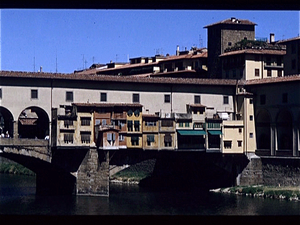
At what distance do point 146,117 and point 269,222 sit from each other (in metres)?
32.7

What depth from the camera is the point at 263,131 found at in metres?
39.8

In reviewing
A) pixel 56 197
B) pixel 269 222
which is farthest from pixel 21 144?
pixel 269 222

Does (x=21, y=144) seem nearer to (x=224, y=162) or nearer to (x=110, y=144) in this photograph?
(x=110, y=144)

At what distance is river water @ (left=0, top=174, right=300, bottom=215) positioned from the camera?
1132 inches

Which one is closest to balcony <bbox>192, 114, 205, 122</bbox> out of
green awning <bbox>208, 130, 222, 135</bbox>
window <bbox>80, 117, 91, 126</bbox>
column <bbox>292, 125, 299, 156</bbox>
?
green awning <bbox>208, 130, 222, 135</bbox>

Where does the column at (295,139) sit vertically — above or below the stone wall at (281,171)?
above

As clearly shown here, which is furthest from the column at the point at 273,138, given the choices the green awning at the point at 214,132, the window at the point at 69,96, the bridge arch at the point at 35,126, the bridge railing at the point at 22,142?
the bridge railing at the point at 22,142

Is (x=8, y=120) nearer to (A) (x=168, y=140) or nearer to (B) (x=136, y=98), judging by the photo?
(B) (x=136, y=98)

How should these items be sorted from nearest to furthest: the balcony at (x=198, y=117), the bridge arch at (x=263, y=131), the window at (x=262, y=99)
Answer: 1. the balcony at (x=198, y=117)
2. the window at (x=262, y=99)
3. the bridge arch at (x=263, y=131)

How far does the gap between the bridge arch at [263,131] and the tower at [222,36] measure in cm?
863

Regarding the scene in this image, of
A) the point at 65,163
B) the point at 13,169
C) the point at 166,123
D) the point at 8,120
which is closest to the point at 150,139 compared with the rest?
the point at 166,123

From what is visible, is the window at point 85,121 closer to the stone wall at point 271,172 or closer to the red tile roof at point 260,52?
the stone wall at point 271,172

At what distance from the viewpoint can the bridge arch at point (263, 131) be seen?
130ft

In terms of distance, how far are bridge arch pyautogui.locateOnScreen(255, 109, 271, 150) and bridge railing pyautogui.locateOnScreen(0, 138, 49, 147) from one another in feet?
39.8
